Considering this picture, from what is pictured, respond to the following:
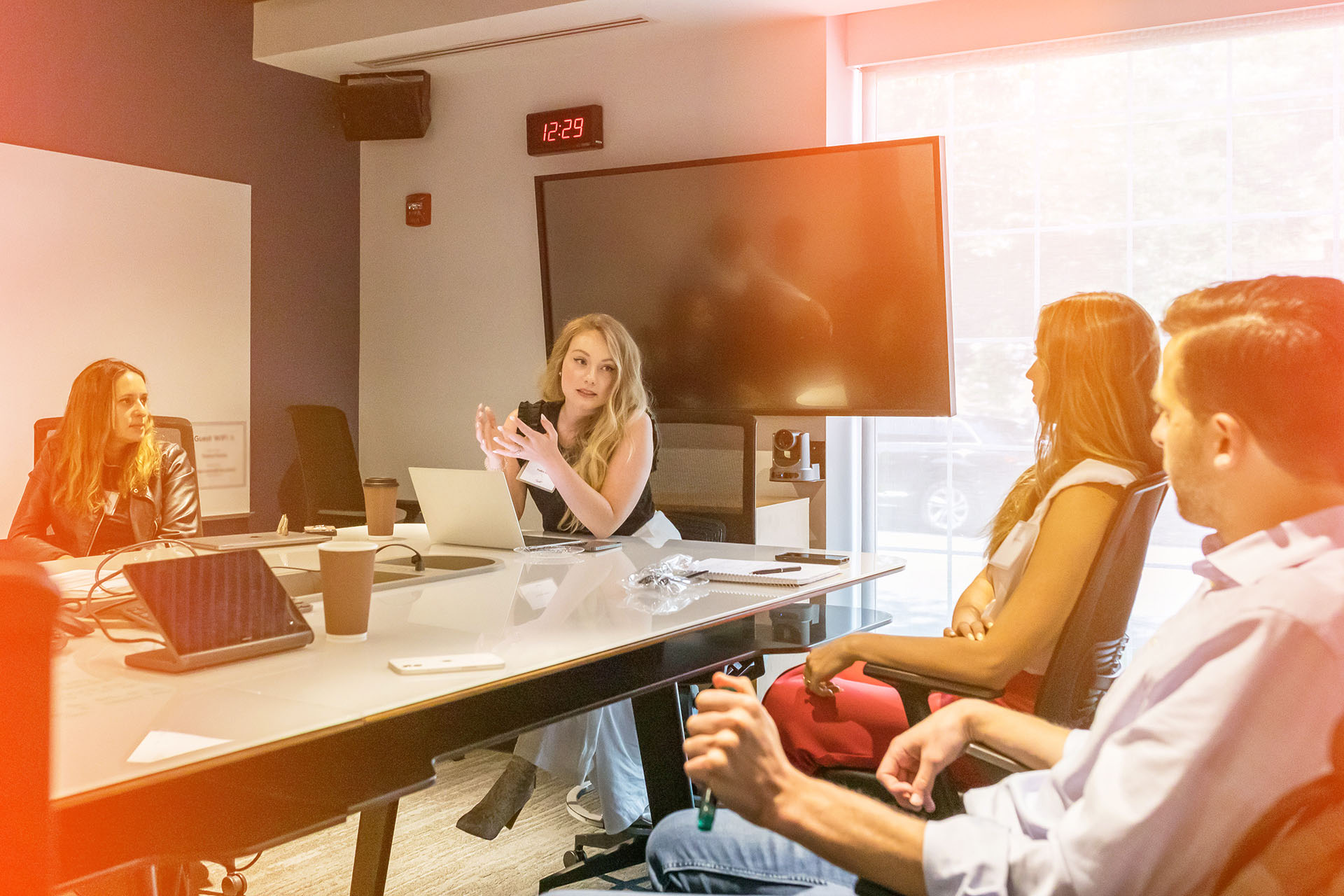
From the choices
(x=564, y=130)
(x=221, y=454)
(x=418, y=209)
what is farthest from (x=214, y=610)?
(x=418, y=209)

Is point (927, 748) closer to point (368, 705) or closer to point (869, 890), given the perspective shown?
point (869, 890)

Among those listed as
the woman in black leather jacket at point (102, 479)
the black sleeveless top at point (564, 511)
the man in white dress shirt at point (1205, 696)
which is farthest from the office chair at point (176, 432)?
the man in white dress shirt at point (1205, 696)

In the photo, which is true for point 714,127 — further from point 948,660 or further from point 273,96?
point 948,660

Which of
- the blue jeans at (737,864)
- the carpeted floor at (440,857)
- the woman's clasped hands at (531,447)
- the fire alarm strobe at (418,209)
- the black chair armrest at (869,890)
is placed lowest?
the carpeted floor at (440,857)

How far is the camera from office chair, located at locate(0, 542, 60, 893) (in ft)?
2.19

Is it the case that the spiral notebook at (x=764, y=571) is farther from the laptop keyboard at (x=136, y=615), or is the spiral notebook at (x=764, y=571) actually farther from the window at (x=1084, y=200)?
the window at (x=1084, y=200)

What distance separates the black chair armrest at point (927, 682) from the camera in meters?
1.65

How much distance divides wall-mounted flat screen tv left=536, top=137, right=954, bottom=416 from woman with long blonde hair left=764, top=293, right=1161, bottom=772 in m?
1.75

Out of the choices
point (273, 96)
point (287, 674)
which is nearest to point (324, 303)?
point (273, 96)

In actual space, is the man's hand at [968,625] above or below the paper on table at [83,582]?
below

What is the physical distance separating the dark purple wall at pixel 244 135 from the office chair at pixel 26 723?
12.3 ft

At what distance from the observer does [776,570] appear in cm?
214

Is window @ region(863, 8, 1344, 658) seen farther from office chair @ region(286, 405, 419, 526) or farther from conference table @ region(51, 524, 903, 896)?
office chair @ region(286, 405, 419, 526)

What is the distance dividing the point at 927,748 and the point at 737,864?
0.27 m
